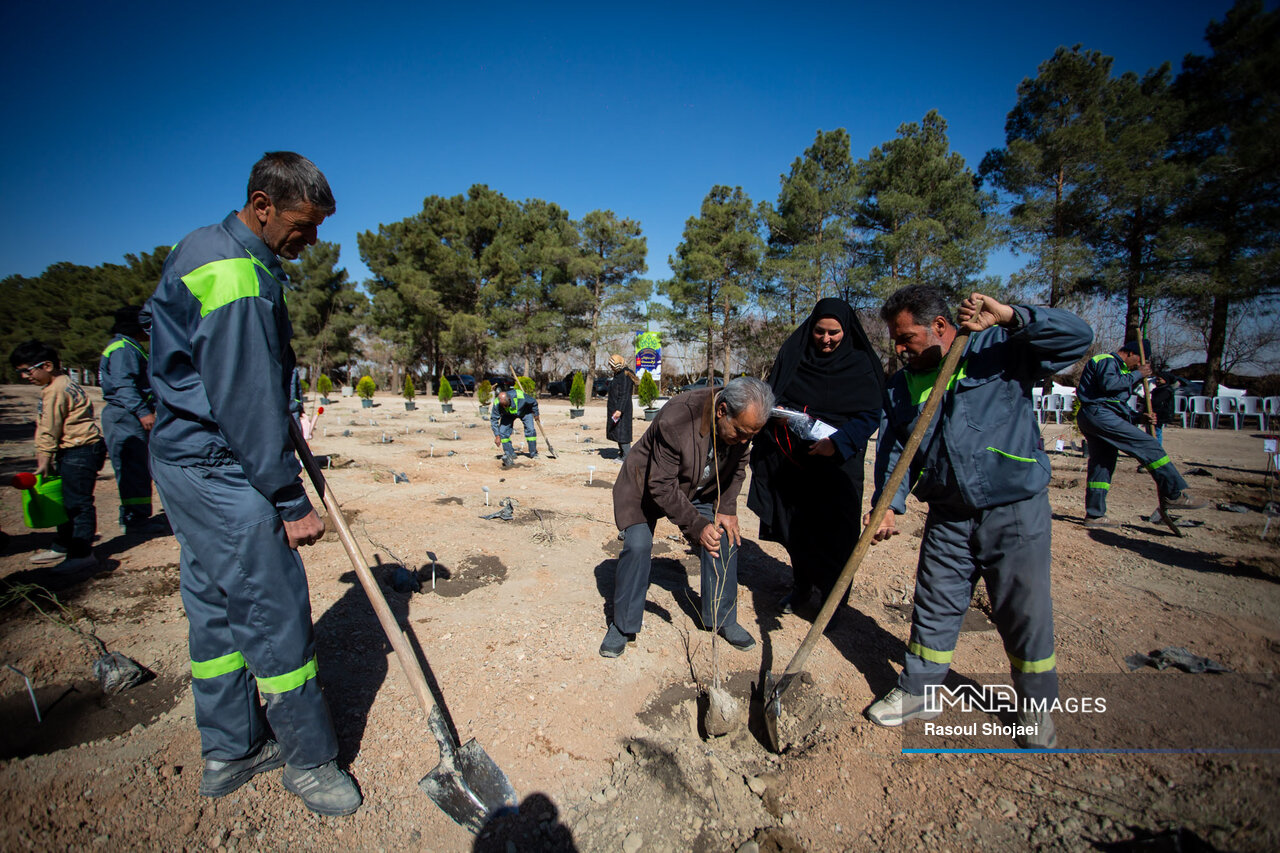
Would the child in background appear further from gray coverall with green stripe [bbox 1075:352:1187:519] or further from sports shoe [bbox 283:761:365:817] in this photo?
gray coverall with green stripe [bbox 1075:352:1187:519]

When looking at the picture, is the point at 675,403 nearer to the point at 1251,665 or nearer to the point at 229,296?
the point at 229,296

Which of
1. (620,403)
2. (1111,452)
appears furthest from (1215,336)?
(620,403)

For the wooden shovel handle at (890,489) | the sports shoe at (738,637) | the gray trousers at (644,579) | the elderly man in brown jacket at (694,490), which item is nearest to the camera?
the wooden shovel handle at (890,489)

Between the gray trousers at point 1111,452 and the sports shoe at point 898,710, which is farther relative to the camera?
the gray trousers at point 1111,452

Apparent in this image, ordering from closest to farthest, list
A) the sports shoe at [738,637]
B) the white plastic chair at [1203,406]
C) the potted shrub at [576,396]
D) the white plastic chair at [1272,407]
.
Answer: the sports shoe at [738,637]
the white plastic chair at [1272,407]
the white plastic chair at [1203,406]
the potted shrub at [576,396]

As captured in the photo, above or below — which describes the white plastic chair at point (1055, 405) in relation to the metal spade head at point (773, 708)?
above

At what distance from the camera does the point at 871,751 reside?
7.32ft

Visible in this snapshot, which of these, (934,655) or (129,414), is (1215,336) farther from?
(129,414)

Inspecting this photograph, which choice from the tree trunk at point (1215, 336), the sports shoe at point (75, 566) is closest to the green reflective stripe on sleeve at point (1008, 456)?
the sports shoe at point (75, 566)

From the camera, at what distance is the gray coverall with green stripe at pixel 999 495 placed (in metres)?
2.07

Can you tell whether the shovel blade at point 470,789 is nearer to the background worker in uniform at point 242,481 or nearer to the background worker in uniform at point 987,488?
the background worker in uniform at point 242,481

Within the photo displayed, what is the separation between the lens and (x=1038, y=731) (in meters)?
2.18

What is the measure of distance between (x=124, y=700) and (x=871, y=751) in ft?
11.3

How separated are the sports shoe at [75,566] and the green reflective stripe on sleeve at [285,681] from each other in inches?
138
